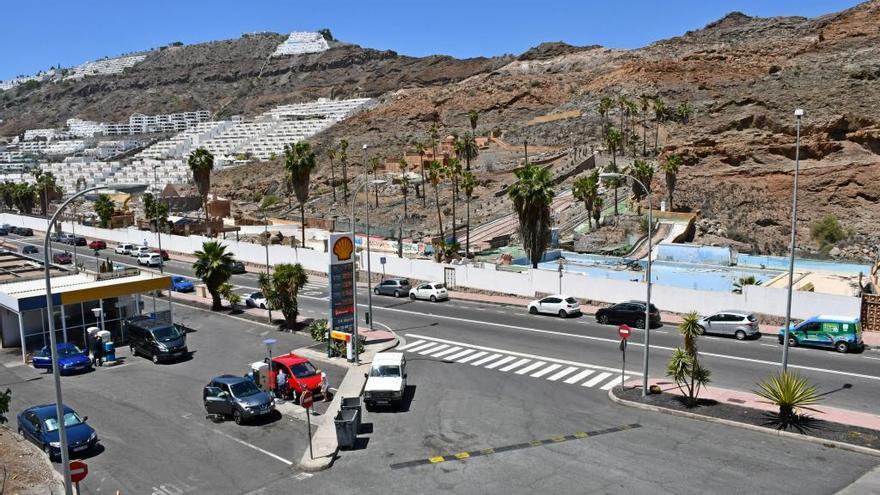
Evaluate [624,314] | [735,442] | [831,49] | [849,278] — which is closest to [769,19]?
[831,49]

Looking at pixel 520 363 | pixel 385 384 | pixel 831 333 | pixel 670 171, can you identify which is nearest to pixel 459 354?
pixel 520 363

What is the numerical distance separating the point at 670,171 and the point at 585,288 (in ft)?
87.3

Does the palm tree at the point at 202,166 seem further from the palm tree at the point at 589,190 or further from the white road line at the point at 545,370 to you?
the white road line at the point at 545,370

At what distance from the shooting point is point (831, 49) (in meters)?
83.6

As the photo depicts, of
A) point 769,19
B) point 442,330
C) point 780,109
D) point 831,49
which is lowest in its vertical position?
point 442,330

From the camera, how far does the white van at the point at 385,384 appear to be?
24.0 m

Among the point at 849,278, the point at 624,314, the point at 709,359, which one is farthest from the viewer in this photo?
the point at 849,278

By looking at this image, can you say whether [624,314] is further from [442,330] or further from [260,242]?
[260,242]

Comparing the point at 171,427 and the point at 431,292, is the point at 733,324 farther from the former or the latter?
the point at 171,427

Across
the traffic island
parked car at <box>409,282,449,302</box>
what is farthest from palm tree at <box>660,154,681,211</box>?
the traffic island

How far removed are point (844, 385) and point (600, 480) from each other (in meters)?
13.4

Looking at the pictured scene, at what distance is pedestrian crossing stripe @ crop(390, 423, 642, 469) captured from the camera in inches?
760

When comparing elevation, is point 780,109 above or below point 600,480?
above

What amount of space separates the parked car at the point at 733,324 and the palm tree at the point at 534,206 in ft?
49.2
